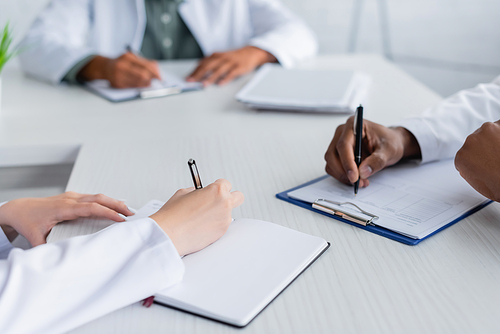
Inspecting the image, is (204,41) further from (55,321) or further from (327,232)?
(55,321)

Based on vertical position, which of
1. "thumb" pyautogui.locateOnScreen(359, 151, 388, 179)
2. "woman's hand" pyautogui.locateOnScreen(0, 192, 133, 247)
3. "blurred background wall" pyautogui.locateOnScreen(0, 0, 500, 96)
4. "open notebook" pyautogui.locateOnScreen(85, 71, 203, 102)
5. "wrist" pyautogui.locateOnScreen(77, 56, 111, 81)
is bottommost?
"blurred background wall" pyautogui.locateOnScreen(0, 0, 500, 96)

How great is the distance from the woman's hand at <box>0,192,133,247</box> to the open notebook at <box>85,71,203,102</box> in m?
0.58

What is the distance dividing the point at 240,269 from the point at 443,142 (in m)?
0.50

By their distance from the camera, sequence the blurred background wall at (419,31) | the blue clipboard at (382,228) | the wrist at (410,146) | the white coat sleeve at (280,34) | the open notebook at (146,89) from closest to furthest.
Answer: the blue clipboard at (382,228), the wrist at (410,146), the open notebook at (146,89), the white coat sleeve at (280,34), the blurred background wall at (419,31)

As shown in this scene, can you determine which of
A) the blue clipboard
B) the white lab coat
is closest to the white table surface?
the blue clipboard

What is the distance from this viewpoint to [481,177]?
601mm

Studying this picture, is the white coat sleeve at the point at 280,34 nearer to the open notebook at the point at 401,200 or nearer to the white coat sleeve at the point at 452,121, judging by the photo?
the white coat sleeve at the point at 452,121

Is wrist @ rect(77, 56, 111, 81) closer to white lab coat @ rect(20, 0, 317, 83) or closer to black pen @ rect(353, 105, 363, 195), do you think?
white lab coat @ rect(20, 0, 317, 83)

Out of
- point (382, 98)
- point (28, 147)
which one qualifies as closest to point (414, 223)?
point (382, 98)

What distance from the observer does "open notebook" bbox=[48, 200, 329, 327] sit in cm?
42

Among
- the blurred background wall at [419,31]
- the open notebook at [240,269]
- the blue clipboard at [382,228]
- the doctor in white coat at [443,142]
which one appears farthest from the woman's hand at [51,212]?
the blurred background wall at [419,31]

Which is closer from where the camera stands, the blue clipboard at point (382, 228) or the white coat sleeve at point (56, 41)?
the blue clipboard at point (382, 228)

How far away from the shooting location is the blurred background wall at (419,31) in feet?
9.77

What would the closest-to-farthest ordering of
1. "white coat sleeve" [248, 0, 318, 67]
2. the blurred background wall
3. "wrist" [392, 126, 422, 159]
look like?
"wrist" [392, 126, 422, 159] < "white coat sleeve" [248, 0, 318, 67] < the blurred background wall
